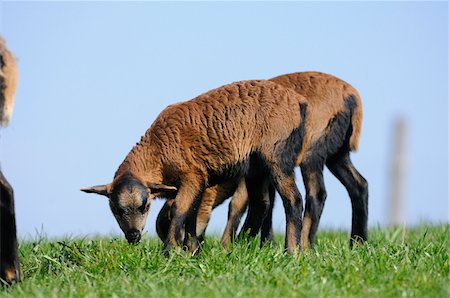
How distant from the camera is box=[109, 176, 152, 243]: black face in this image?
9.16 metres

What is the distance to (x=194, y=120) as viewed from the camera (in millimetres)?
9453

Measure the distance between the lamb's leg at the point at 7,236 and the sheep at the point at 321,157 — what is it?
9.28ft

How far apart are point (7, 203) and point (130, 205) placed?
1921 millimetres

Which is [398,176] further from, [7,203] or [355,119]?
[7,203]

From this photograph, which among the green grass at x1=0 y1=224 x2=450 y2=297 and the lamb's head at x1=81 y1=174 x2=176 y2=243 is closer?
the green grass at x1=0 y1=224 x2=450 y2=297

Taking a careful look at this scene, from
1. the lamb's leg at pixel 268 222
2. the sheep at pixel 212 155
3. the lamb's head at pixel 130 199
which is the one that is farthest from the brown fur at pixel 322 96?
the lamb's head at pixel 130 199

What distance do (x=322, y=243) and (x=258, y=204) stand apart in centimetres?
88

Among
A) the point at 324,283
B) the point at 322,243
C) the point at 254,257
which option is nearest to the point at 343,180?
the point at 322,243

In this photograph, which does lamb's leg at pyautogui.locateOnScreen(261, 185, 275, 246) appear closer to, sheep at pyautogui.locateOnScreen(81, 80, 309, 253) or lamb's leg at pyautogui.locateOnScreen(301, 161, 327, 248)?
lamb's leg at pyautogui.locateOnScreen(301, 161, 327, 248)

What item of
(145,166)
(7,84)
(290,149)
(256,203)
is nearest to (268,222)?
(256,203)

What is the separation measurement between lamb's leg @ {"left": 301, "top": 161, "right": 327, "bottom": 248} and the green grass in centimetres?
82

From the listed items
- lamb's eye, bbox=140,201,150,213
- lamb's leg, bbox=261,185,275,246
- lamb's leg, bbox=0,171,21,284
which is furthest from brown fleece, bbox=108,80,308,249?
lamb's leg, bbox=0,171,21,284

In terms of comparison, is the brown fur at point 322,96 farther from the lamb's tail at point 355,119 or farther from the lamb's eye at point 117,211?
the lamb's eye at point 117,211

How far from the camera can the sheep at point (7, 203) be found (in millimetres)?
7504
